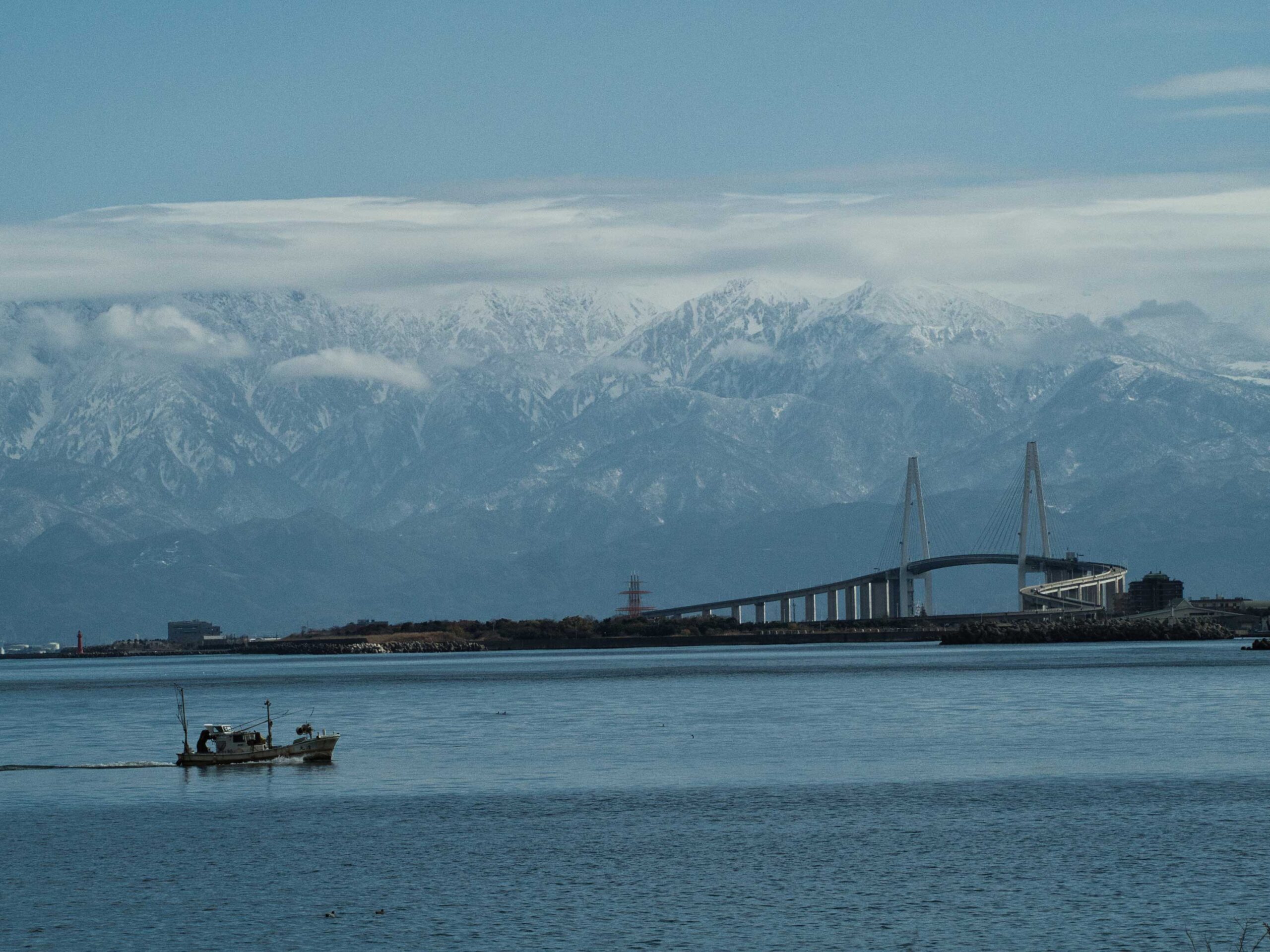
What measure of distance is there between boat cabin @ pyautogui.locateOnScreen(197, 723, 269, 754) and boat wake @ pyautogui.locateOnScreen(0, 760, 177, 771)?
158cm

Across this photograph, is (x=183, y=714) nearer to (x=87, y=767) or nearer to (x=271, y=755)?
(x=271, y=755)

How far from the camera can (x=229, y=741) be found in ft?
235

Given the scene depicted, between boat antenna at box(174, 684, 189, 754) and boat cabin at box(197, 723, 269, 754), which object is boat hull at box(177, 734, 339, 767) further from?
boat antenna at box(174, 684, 189, 754)

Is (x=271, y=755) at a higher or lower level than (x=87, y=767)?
higher

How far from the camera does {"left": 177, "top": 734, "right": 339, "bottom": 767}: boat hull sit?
7038cm

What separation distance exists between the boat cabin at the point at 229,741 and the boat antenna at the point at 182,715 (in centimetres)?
65

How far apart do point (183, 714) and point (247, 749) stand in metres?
2.67

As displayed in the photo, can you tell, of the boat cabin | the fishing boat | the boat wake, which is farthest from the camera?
the boat cabin

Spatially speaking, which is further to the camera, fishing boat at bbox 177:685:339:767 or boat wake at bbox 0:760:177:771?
fishing boat at bbox 177:685:339:767

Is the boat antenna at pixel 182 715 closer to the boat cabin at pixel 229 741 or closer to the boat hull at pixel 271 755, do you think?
the boat hull at pixel 271 755

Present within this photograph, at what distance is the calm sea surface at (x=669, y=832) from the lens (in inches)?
1515

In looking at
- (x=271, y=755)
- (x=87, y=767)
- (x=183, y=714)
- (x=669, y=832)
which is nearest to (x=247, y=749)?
(x=271, y=755)

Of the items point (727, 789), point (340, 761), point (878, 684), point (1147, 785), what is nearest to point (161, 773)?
point (340, 761)

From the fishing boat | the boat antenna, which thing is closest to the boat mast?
the boat antenna
